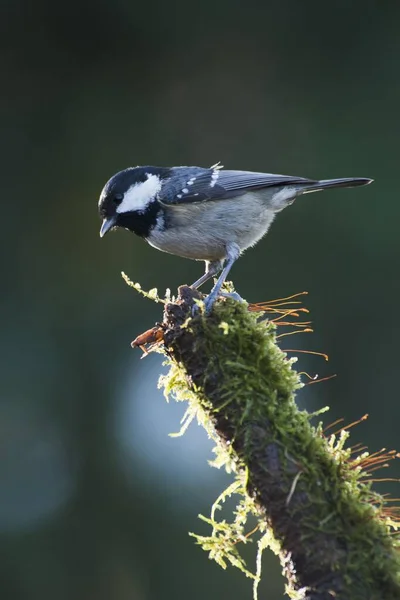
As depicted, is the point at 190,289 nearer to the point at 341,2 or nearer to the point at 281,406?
the point at 281,406

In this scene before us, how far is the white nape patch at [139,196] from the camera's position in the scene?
329 cm

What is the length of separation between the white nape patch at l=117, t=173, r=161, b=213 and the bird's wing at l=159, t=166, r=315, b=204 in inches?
2.0

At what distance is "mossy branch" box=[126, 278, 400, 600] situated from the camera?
170 cm

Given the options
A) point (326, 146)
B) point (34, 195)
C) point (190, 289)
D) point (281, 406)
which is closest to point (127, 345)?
point (34, 195)

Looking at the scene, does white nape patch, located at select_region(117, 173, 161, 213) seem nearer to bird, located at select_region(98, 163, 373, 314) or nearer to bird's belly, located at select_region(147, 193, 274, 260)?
bird, located at select_region(98, 163, 373, 314)

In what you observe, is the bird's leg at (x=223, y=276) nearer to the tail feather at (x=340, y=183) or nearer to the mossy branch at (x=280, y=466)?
the mossy branch at (x=280, y=466)

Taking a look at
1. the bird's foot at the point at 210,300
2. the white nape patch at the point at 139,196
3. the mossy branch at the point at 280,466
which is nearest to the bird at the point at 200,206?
the white nape patch at the point at 139,196

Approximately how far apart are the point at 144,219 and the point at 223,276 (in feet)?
1.85

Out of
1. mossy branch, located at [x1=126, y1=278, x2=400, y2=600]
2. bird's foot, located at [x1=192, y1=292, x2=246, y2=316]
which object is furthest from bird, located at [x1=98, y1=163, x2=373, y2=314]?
mossy branch, located at [x1=126, y1=278, x2=400, y2=600]

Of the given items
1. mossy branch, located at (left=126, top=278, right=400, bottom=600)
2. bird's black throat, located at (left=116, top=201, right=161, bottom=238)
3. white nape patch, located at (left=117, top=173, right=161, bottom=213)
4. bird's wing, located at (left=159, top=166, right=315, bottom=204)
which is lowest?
mossy branch, located at (left=126, top=278, right=400, bottom=600)

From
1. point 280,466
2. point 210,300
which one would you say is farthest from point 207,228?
point 280,466

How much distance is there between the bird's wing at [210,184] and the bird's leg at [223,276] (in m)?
0.23

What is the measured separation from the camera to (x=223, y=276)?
9.38ft

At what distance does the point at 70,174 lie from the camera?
6.48m
